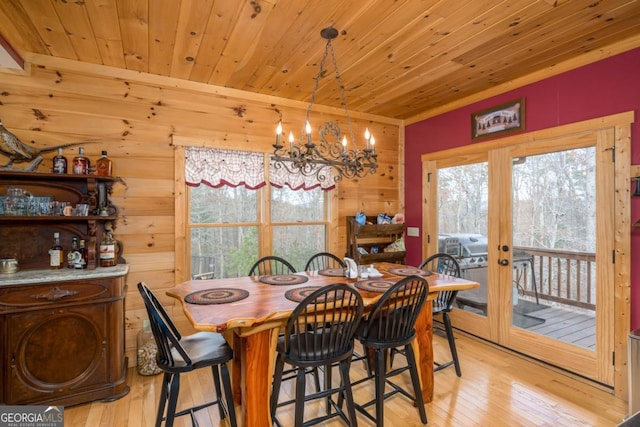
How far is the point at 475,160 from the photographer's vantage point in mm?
3578

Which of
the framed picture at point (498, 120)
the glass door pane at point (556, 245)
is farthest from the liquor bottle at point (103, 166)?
the glass door pane at point (556, 245)

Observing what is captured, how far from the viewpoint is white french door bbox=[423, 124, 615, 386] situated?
2.61m

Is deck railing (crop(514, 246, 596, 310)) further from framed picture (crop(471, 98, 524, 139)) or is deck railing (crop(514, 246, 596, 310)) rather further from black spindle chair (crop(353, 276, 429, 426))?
black spindle chair (crop(353, 276, 429, 426))

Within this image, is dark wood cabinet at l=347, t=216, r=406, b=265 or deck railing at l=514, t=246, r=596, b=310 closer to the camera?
deck railing at l=514, t=246, r=596, b=310

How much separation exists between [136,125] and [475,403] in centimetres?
361

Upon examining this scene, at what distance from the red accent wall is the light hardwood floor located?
71 centimetres

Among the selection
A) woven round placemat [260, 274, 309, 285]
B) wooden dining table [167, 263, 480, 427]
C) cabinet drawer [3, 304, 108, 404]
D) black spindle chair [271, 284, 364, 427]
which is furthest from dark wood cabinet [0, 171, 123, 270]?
black spindle chair [271, 284, 364, 427]

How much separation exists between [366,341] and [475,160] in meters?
2.48

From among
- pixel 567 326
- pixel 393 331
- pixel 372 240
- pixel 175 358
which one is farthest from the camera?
pixel 372 240

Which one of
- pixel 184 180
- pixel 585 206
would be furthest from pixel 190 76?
pixel 585 206

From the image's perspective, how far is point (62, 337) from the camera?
2.32 m

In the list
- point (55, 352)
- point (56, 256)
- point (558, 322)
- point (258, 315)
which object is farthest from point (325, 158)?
point (558, 322)

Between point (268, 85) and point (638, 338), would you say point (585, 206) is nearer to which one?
point (638, 338)

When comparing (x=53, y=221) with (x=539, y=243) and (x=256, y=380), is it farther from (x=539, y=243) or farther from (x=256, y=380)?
(x=539, y=243)
